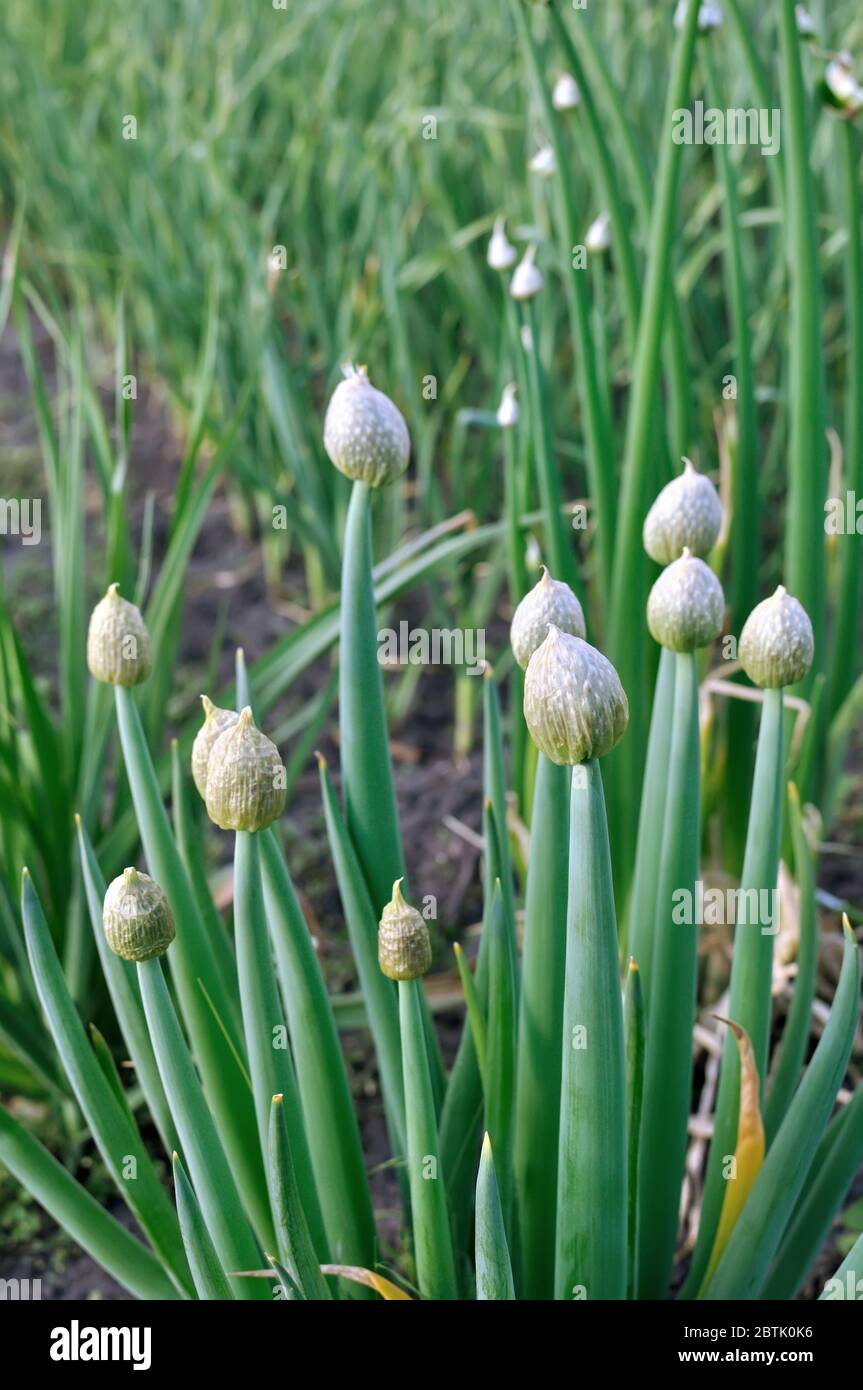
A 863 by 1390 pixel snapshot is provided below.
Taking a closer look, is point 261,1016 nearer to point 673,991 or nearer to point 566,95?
point 673,991

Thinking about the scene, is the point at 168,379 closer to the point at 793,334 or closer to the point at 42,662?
the point at 42,662

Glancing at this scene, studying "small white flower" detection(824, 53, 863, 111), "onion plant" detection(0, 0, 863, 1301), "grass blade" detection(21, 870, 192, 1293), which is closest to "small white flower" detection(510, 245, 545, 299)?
"onion plant" detection(0, 0, 863, 1301)

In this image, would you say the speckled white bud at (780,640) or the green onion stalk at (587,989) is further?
the speckled white bud at (780,640)

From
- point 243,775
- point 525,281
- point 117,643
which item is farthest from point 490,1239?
point 525,281

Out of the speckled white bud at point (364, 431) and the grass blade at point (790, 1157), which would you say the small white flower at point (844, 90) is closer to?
the speckled white bud at point (364, 431)

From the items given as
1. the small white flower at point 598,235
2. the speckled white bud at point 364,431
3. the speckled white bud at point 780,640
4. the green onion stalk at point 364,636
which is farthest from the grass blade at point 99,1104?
the small white flower at point 598,235
